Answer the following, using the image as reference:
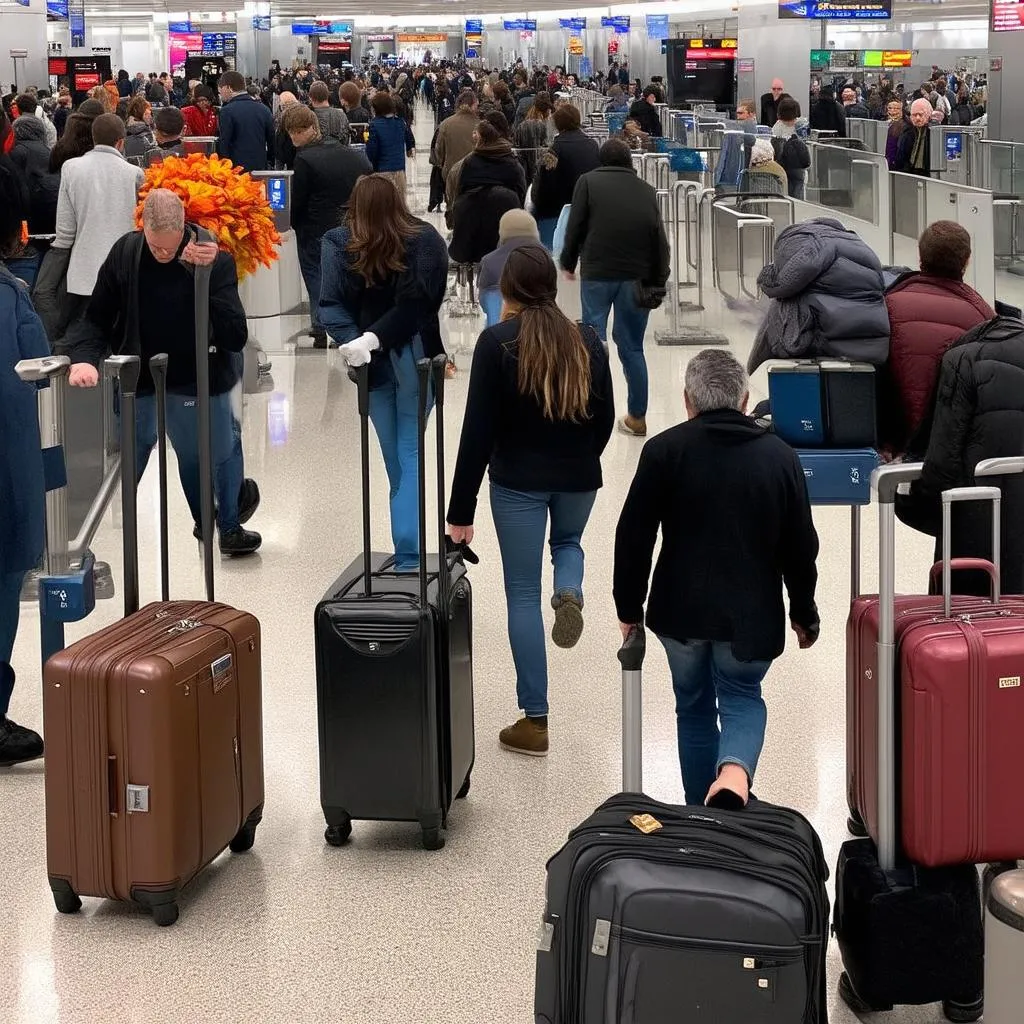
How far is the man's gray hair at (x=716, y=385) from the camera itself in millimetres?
3645

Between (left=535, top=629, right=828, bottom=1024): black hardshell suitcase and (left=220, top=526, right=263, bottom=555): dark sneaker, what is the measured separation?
13.5ft

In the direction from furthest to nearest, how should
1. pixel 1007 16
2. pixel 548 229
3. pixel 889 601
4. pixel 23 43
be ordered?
pixel 23 43
pixel 1007 16
pixel 548 229
pixel 889 601

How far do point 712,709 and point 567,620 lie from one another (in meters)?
0.82

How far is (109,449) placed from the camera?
6.99m

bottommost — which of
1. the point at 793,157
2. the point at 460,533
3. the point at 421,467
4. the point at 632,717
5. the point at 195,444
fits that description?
the point at 632,717

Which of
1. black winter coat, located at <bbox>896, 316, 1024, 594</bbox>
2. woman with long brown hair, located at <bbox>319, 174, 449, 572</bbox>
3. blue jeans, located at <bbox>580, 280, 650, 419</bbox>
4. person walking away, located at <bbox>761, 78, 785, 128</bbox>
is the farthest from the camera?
person walking away, located at <bbox>761, 78, 785, 128</bbox>

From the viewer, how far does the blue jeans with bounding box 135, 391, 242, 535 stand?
599cm

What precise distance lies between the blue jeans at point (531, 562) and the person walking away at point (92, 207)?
4200 mm

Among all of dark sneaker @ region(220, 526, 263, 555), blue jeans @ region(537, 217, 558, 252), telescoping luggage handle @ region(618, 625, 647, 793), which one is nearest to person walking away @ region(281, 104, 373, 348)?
blue jeans @ region(537, 217, 558, 252)

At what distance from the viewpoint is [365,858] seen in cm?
420

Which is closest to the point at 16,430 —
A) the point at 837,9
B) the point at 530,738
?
the point at 530,738

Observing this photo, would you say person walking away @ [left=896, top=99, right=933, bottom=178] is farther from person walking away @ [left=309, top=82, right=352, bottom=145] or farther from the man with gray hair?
the man with gray hair

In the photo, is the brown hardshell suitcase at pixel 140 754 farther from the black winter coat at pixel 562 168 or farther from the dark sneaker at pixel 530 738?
the black winter coat at pixel 562 168

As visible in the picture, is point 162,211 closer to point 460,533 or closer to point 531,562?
point 460,533
